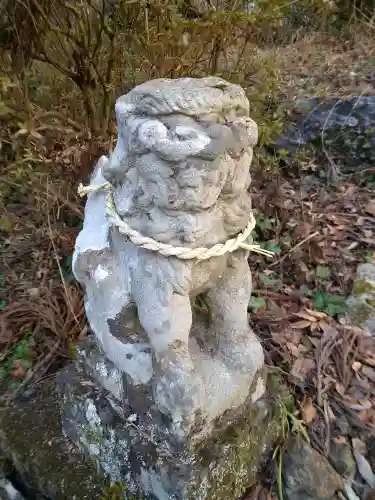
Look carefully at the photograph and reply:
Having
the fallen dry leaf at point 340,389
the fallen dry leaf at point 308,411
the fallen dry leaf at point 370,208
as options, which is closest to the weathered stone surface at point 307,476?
the fallen dry leaf at point 308,411

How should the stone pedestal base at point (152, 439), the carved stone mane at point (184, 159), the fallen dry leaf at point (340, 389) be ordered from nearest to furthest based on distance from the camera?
the carved stone mane at point (184, 159)
the stone pedestal base at point (152, 439)
the fallen dry leaf at point (340, 389)

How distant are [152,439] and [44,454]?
1.32 feet

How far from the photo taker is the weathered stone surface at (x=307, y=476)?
1263 mm

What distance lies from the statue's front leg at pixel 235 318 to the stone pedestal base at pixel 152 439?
0.42ft

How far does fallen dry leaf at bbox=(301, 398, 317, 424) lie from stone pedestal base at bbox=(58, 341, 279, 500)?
181 millimetres

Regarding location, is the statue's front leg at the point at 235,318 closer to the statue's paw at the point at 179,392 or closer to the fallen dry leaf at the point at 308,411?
the statue's paw at the point at 179,392

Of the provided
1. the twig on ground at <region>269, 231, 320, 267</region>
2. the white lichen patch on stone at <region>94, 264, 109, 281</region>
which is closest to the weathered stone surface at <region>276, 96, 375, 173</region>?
the twig on ground at <region>269, 231, 320, 267</region>

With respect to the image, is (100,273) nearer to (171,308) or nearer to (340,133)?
(171,308)

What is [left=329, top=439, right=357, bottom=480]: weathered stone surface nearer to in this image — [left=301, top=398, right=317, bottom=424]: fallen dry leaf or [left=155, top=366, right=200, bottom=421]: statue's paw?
[left=301, top=398, right=317, bottom=424]: fallen dry leaf

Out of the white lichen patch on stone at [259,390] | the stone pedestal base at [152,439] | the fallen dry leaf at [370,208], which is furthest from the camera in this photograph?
the fallen dry leaf at [370,208]

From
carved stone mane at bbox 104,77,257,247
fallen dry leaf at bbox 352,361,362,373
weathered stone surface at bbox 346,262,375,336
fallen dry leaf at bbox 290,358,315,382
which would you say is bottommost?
fallen dry leaf at bbox 352,361,362,373

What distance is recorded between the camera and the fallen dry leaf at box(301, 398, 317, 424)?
4.70 ft

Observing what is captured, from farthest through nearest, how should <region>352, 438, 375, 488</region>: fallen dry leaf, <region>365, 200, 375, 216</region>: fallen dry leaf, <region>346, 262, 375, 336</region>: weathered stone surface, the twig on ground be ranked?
<region>365, 200, 375, 216</region>: fallen dry leaf, the twig on ground, <region>346, 262, 375, 336</region>: weathered stone surface, <region>352, 438, 375, 488</region>: fallen dry leaf

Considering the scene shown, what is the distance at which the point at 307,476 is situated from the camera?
128 centimetres
